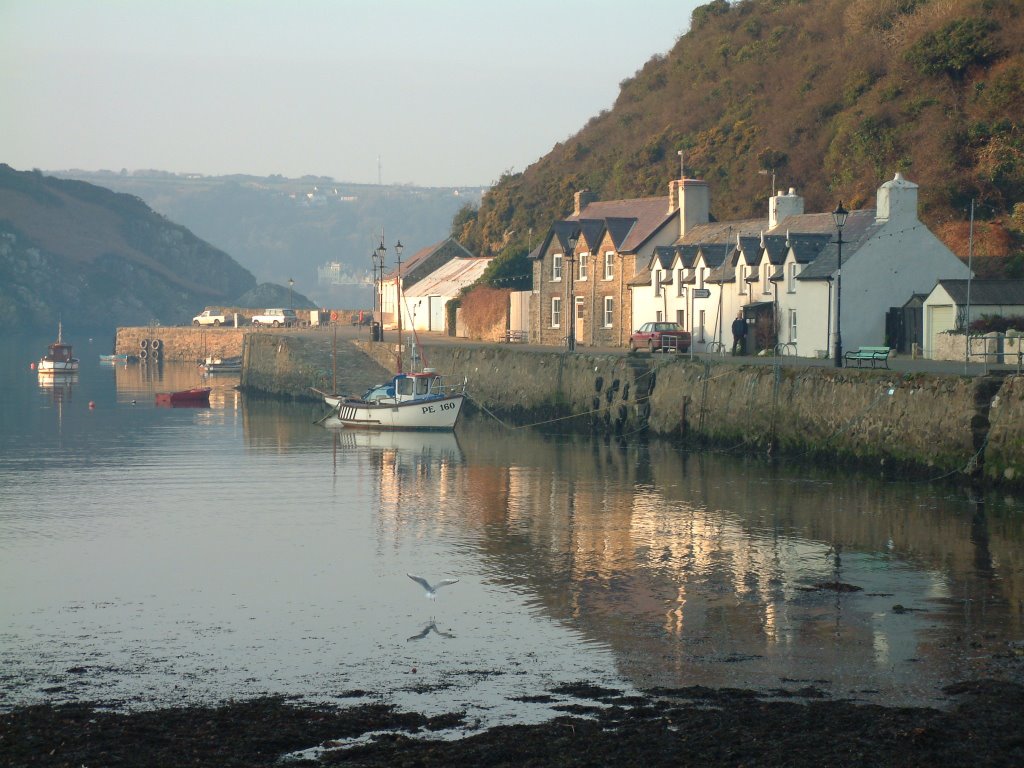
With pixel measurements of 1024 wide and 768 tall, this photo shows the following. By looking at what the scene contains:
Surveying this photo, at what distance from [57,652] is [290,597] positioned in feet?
16.5

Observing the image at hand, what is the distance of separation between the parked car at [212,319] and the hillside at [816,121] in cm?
3494

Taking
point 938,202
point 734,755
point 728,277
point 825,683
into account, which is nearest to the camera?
point 734,755

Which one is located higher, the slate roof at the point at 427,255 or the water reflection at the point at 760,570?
the slate roof at the point at 427,255

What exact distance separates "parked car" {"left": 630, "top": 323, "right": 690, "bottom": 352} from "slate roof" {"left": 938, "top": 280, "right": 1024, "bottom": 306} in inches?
540

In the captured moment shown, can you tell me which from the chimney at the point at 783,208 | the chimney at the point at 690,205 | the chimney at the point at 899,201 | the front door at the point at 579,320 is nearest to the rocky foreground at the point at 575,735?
the chimney at the point at 899,201

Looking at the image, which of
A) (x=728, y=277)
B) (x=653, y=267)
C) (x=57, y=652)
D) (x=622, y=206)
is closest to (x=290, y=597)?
(x=57, y=652)

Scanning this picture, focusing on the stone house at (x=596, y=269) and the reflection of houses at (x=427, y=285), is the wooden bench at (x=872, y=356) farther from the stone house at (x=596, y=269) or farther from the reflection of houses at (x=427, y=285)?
the reflection of houses at (x=427, y=285)

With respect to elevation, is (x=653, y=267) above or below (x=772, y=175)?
below

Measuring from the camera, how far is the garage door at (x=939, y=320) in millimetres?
47031

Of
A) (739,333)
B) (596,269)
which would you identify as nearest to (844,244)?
(739,333)

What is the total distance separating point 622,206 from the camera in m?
77.6

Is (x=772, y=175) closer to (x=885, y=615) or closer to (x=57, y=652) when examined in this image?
(x=885, y=615)

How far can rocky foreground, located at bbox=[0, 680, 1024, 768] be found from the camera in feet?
48.8

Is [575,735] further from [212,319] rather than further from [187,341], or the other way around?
[212,319]
